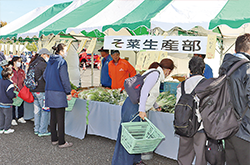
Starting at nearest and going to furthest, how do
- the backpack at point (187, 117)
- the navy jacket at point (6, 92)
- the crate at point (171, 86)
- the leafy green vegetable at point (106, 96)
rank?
the backpack at point (187, 117) → the crate at point (171, 86) → the leafy green vegetable at point (106, 96) → the navy jacket at point (6, 92)

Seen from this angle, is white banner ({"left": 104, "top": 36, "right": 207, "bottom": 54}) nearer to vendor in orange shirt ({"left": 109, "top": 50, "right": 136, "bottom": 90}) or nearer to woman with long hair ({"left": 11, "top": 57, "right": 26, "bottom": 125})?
vendor in orange shirt ({"left": 109, "top": 50, "right": 136, "bottom": 90})

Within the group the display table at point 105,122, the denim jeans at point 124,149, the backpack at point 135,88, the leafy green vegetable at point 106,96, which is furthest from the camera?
the leafy green vegetable at point 106,96

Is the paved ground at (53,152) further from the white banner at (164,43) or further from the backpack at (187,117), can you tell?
the white banner at (164,43)

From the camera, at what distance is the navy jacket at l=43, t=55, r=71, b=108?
12.5ft

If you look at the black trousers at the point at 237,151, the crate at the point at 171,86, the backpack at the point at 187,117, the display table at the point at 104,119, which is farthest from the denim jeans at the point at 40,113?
the black trousers at the point at 237,151

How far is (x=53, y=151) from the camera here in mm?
3953

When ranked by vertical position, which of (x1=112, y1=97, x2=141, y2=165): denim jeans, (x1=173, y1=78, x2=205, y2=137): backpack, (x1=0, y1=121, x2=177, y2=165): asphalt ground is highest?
(x1=173, y1=78, x2=205, y2=137): backpack

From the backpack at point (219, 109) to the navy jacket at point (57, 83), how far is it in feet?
7.96

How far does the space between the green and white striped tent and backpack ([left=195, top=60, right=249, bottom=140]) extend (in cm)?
142

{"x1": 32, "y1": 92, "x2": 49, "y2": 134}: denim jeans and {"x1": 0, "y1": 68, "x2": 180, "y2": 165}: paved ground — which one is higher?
{"x1": 32, "y1": 92, "x2": 49, "y2": 134}: denim jeans

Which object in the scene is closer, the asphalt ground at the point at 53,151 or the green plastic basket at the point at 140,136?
the green plastic basket at the point at 140,136

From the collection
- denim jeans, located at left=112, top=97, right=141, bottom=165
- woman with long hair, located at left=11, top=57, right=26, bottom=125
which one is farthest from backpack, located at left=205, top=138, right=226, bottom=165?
woman with long hair, located at left=11, top=57, right=26, bottom=125

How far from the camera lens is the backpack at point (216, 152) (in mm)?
2373

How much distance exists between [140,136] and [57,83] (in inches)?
70.2
